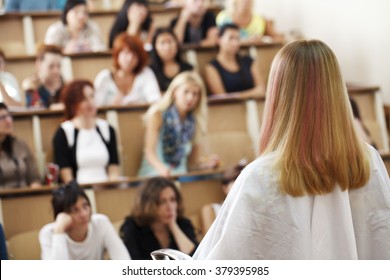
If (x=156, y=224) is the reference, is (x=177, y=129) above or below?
above

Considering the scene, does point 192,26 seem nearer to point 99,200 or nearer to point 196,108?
point 196,108

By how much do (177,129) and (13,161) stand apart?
0.72m

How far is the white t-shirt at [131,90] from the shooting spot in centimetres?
425

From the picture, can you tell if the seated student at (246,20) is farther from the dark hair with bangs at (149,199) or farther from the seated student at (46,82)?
the dark hair with bangs at (149,199)

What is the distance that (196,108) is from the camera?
3.82 m

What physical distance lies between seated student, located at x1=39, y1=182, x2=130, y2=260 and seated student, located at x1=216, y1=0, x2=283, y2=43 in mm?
2508

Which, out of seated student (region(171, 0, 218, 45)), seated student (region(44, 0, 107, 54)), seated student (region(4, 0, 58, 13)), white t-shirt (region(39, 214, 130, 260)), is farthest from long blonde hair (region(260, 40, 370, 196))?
seated student (region(4, 0, 58, 13))

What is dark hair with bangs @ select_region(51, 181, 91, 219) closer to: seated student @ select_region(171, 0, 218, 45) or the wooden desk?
the wooden desk

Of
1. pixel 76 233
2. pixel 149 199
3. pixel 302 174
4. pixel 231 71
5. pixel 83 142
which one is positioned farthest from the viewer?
pixel 231 71

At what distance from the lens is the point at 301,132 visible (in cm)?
149

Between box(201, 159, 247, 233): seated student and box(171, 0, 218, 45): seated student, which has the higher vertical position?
box(171, 0, 218, 45): seated student

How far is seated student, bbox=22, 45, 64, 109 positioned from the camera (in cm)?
412

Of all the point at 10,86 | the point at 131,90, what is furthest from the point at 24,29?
the point at 10,86

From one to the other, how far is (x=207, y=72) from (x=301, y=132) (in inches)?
120
